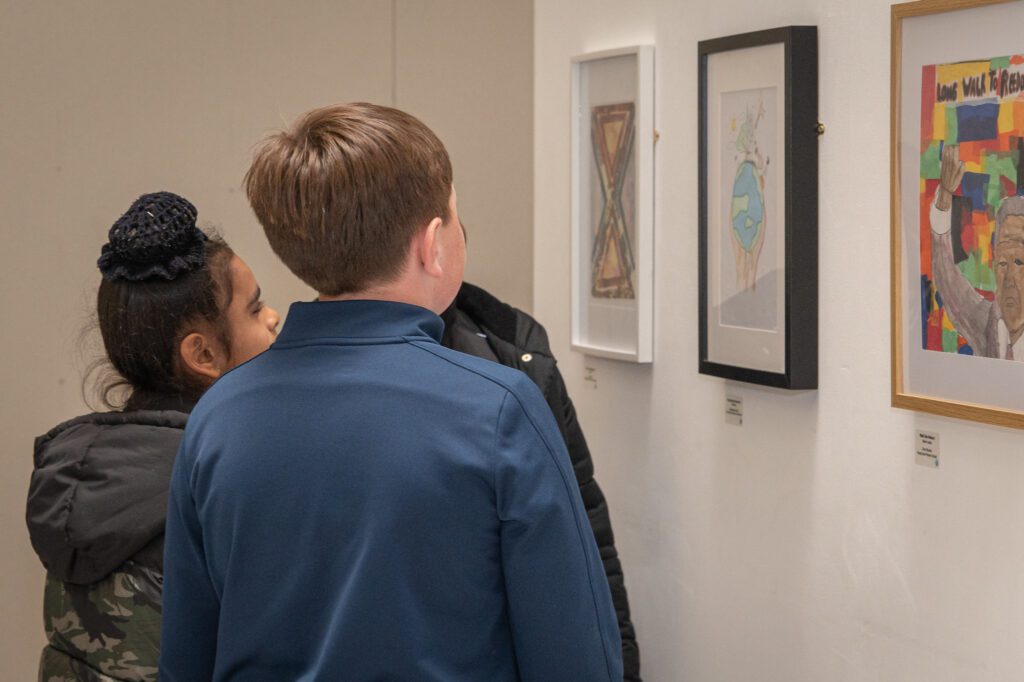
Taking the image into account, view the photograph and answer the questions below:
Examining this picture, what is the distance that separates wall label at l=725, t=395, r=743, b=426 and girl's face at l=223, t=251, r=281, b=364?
110cm

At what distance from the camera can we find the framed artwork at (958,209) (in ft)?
6.04

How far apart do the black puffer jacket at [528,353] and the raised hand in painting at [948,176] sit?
877mm

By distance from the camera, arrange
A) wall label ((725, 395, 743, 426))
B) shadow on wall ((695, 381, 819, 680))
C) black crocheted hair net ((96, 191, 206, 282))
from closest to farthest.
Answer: black crocheted hair net ((96, 191, 206, 282))
shadow on wall ((695, 381, 819, 680))
wall label ((725, 395, 743, 426))

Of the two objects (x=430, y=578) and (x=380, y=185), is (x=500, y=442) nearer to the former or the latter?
(x=430, y=578)

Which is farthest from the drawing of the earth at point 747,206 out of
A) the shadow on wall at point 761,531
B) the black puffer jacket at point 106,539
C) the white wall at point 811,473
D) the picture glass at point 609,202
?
the black puffer jacket at point 106,539

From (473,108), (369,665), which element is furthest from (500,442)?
(473,108)

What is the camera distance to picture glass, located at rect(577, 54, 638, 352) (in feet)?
9.70

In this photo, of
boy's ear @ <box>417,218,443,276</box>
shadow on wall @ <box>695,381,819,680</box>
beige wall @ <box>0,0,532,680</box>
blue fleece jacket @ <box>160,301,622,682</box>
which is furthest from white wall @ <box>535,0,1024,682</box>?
boy's ear @ <box>417,218,443,276</box>

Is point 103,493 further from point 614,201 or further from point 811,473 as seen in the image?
point 614,201

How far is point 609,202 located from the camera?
306cm

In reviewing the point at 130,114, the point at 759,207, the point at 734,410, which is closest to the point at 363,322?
the point at 759,207

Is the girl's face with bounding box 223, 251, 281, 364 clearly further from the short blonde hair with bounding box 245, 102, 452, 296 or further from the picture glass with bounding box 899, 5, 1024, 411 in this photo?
the picture glass with bounding box 899, 5, 1024, 411

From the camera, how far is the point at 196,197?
3.25 m

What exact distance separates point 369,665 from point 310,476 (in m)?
0.20
